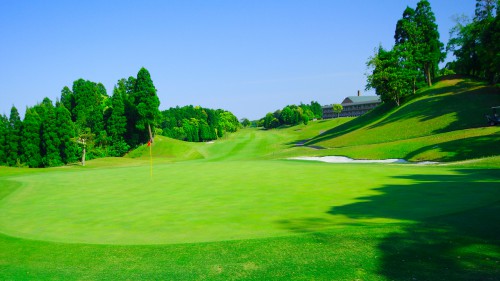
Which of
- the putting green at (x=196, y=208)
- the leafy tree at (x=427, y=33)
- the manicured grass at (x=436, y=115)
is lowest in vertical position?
the putting green at (x=196, y=208)

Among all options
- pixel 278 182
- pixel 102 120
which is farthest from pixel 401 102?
pixel 102 120

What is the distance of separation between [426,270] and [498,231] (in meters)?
3.51

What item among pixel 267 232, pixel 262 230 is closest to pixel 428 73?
pixel 262 230

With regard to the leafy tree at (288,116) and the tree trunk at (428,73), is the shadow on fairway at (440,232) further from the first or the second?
the leafy tree at (288,116)

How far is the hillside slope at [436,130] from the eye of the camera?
38156 millimetres

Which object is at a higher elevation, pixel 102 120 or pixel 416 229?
pixel 102 120

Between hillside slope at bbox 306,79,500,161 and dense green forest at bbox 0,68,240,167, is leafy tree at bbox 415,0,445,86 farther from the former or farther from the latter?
dense green forest at bbox 0,68,240,167

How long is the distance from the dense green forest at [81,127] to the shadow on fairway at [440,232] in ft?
202

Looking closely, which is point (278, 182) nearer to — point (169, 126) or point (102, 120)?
point (102, 120)

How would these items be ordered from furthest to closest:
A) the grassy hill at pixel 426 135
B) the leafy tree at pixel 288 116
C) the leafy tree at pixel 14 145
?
the leafy tree at pixel 288 116, the leafy tree at pixel 14 145, the grassy hill at pixel 426 135

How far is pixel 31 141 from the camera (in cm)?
8000

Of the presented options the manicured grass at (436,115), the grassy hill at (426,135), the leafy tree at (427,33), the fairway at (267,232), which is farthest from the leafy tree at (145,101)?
the fairway at (267,232)

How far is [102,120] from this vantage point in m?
96.6

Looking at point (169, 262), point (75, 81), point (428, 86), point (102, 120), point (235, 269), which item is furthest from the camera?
point (75, 81)
